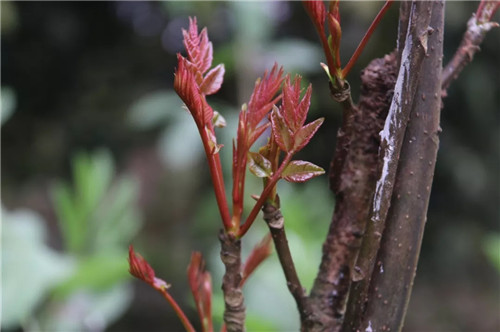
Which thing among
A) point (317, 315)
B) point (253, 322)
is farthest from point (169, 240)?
point (317, 315)

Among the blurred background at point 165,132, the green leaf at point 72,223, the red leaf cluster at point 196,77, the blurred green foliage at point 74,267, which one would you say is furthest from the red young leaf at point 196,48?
the blurred background at point 165,132

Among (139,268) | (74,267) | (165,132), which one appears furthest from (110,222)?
(139,268)

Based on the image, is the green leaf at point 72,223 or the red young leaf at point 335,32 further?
the green leaf at point 72,223

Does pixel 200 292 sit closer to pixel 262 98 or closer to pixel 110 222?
pixel 262 98

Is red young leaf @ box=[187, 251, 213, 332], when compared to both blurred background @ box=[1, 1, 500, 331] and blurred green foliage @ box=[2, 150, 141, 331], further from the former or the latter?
blurred background @ box=[1, 1, 500, 331]

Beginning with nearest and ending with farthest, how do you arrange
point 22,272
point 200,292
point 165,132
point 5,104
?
1. point 200,292
2. point 22,272
3. point 5,104
4. point 165,132

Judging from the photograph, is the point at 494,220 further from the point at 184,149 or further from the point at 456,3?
the point at 184,149

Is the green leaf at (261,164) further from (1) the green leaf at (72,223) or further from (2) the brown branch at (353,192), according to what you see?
(1) the green leaf at (72,223)
